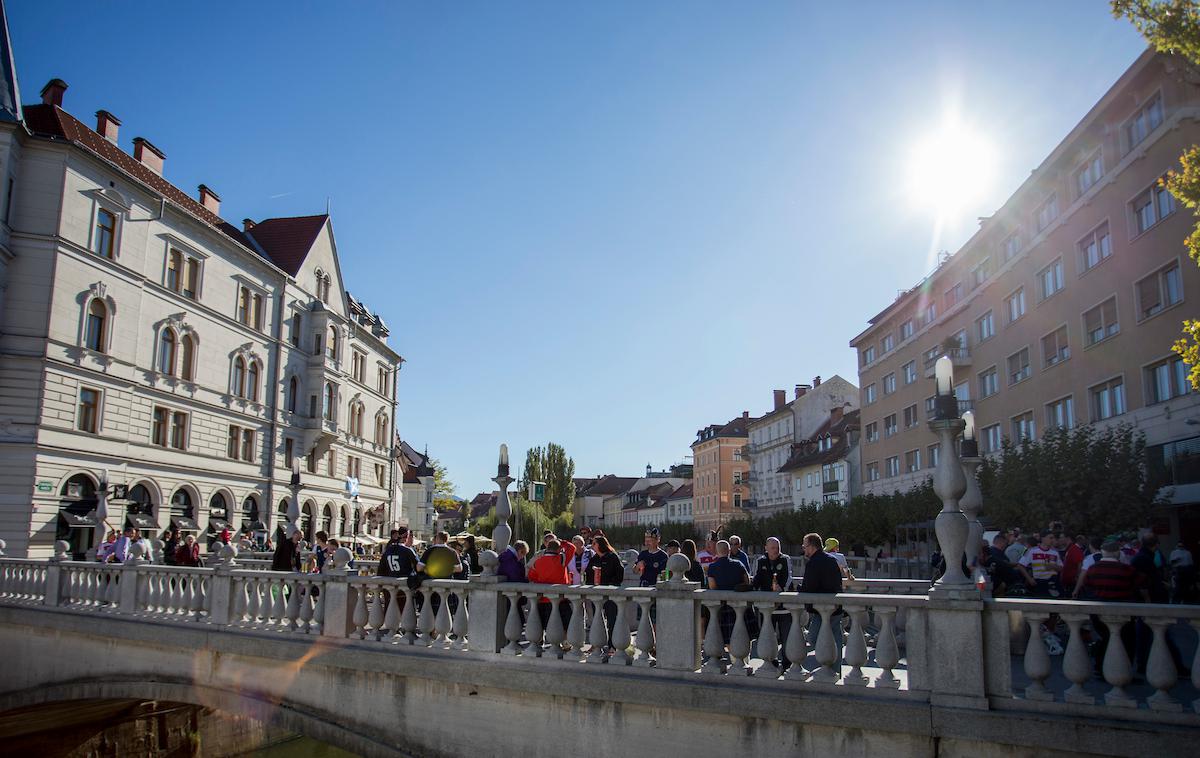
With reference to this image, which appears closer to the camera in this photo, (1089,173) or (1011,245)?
(1089,173)

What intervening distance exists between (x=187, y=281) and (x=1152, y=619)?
3353cm

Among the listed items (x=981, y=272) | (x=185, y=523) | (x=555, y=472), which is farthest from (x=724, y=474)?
(x=185, y=523)

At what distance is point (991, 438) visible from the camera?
118ft

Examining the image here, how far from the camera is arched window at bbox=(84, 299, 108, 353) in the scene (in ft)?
87.0

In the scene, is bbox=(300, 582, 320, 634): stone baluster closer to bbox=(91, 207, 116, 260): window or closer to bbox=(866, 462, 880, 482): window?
bbox=(91, 207, 116, 260): window

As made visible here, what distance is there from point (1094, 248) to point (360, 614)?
27.8 metres

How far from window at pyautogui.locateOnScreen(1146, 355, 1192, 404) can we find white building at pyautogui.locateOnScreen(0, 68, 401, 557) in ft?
107

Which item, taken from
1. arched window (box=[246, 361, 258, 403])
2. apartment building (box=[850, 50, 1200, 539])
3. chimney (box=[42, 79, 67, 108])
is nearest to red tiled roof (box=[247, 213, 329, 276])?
arched window (box=[246, 361, 258, 403])

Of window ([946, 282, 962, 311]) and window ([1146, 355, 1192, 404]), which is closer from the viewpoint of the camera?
window ([1146, 355, 1192, 404])

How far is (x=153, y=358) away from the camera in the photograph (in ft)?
96.5

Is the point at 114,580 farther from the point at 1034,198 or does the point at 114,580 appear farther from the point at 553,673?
the point at 1034,198

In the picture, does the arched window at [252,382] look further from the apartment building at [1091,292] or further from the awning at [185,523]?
the apartment building at [1091,292]

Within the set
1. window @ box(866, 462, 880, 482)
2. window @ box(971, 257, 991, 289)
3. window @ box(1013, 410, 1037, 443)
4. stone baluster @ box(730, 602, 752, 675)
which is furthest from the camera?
window @ box(866, 462, 880, 482)

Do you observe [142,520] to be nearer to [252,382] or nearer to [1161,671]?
[252,382]
